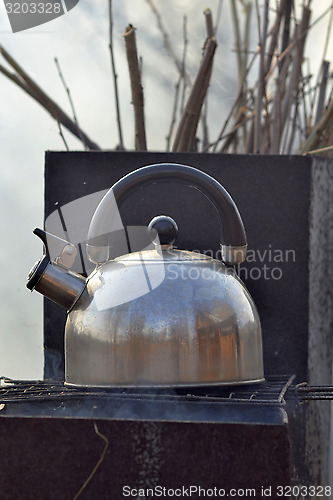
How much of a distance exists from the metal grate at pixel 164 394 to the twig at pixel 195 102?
32.3 inches

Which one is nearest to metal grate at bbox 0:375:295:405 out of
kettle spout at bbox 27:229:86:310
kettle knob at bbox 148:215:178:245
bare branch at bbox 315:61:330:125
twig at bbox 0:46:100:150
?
kettle spout at bbox 27:229:86:310

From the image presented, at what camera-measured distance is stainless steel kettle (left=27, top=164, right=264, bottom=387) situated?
4.26 ft

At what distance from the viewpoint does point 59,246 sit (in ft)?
4.75

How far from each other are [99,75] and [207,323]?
154 centimetres

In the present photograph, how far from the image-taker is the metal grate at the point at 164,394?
123 centimetres

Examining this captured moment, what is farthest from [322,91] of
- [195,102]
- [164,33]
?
[195,102]

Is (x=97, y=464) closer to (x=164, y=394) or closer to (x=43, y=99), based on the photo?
(x=164, y=394)

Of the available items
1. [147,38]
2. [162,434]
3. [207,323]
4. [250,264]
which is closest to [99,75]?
[147,38]

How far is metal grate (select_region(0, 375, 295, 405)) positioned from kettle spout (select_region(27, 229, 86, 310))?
17cm

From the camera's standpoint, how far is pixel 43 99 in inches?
84.0

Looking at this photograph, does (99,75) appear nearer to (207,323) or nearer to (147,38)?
(147,38)

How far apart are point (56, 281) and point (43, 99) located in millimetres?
873

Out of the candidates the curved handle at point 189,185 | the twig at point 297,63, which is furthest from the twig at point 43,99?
the curved handle at point 189,185

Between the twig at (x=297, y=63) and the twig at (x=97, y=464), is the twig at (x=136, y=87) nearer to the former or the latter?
the twig at (x=297, y=63)
